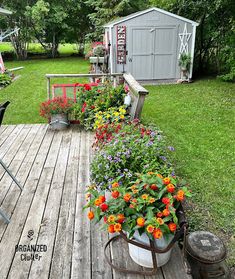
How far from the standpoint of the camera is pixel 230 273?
6.29ft

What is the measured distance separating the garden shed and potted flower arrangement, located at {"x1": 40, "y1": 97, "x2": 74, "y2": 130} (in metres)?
4.86

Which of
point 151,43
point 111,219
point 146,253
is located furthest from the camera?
point 151,43

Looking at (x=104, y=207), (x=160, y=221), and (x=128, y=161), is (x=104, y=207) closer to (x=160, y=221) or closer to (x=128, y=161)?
(x=160, y=221)

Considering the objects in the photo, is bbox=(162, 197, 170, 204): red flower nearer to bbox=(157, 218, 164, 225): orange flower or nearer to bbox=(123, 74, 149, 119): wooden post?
bbox=(157, 218, 164, 225): orange flower

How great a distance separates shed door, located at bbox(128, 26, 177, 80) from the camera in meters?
8.40

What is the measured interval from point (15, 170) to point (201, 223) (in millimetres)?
2073

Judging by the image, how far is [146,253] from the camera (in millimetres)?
1624

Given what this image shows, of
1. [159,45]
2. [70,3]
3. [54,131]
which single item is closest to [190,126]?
[54,131]

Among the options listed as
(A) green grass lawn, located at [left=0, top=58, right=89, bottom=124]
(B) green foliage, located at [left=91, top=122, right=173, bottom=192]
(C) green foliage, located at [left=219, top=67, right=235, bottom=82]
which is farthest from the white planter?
(C) green foliage, located at [left=219, top=67, right=235, bottom=82]

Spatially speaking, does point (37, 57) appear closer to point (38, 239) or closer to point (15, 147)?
point (15, 147)

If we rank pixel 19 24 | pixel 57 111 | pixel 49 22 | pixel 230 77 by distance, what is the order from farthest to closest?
pixel 49 22 < pixel 19 24 < pixel 230 77 < pixel 57 111

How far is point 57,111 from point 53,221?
7.73 feet

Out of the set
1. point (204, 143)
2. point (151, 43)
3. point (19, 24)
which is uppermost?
point (19, 24)

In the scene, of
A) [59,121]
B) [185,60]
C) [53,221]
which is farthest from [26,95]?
[53,221]
